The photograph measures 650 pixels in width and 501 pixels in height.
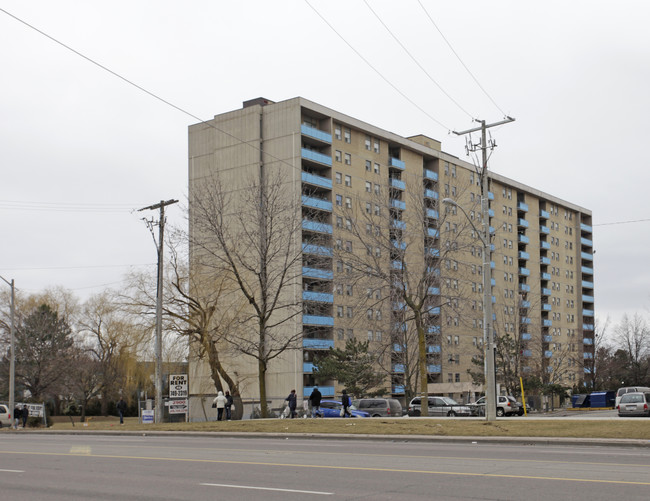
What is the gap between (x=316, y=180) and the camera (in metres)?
76.0

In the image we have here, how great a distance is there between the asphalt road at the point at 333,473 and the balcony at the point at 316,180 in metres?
55.6

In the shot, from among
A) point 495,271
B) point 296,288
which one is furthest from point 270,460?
point 495,271

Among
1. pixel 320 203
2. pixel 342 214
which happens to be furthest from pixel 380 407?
pixel 320 203

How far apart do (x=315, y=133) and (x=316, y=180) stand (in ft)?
16.0

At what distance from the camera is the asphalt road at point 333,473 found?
10.8 m

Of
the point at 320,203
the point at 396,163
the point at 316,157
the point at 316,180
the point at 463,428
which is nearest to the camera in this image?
the point at 463,428

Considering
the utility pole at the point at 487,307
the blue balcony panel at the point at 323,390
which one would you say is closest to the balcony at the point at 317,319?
the blue balcony panel at the point at 323,390

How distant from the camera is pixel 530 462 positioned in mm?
14734

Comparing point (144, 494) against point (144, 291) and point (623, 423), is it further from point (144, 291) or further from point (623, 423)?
point (144, 291)

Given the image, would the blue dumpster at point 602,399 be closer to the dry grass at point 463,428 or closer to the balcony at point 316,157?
the balcony at point 316,157

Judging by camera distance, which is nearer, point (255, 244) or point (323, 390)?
point (255, 244)

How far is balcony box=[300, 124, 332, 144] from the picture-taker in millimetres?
75125

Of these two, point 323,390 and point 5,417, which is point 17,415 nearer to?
point 5,417

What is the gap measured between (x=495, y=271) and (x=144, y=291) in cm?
7140
